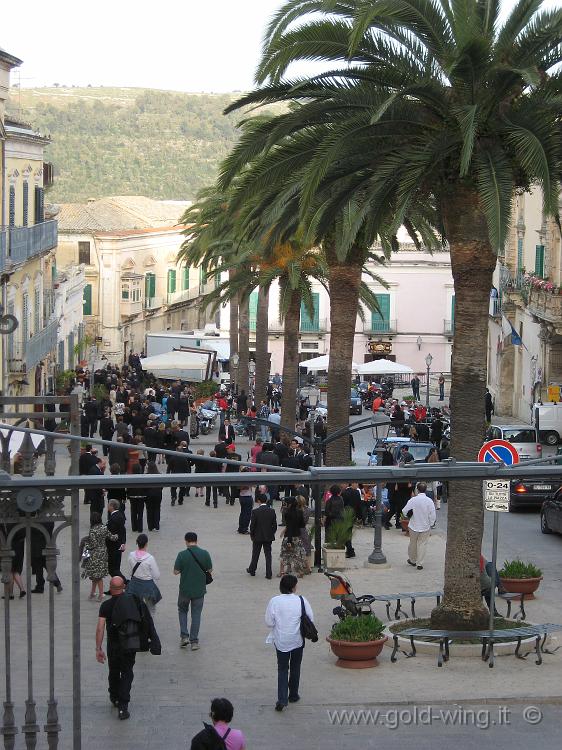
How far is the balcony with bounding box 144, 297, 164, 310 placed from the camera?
79.5m

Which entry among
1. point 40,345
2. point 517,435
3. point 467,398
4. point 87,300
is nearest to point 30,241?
point 40,345

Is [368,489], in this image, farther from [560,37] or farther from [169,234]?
[169,234]

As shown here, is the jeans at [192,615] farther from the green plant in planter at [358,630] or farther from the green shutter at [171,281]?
the green shutter at [171,281]

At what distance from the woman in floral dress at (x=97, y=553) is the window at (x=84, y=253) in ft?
180

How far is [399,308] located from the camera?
68938 millimetres

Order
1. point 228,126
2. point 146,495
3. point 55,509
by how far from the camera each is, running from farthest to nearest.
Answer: point 228,126 < point 146,495 < point 55,509

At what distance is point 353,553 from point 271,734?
9786 millimetres

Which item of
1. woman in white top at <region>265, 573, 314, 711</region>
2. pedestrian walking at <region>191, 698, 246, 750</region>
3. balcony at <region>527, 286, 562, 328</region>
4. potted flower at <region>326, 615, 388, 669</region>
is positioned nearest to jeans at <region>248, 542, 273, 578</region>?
potted flower at <region>326, 615, 388, 669</region>

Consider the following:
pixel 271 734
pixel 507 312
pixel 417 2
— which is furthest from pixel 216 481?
pixel 507 312

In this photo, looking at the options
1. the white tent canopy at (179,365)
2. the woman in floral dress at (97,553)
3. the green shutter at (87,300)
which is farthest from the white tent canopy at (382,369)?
the woman in floral dress at (97,553)

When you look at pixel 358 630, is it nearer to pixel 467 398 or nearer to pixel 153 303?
pixel 467 398

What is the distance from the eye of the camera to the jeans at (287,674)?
13109 mm

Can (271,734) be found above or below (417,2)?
below

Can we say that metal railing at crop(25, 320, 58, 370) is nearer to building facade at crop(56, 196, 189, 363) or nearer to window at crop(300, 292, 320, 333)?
building facade at crop(56, 196, 189, 363)
